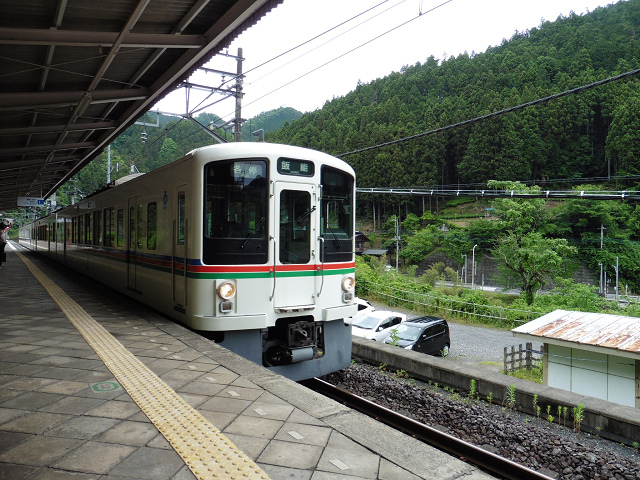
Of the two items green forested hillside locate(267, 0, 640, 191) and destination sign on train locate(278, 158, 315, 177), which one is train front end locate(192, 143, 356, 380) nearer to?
destination sign on train locate(278, 158, 315, 177)

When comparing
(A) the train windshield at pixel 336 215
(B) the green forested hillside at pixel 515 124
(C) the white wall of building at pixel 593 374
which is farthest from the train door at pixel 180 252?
(B) the green forested hillside at pixel 515 124

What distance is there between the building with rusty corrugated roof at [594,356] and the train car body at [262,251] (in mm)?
4255

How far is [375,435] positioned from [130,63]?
7592mm

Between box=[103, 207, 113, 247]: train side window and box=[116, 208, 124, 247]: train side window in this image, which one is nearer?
box=[116, 208, 124, 247]: train side window

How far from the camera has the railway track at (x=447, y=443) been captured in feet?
13.0

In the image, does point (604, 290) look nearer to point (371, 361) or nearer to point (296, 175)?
point (371, 361)

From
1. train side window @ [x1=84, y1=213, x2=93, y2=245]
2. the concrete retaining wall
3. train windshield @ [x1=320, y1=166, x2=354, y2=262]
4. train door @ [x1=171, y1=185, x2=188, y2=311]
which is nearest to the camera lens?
the concrete retaining wall

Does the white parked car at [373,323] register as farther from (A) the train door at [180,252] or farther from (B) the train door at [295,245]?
(A) the train door at [180,252]

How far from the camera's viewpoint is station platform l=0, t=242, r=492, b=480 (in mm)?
2514

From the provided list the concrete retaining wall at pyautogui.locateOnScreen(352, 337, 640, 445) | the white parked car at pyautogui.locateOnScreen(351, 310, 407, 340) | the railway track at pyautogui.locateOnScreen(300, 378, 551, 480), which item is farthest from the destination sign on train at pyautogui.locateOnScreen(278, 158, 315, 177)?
the white parked car at pyautogui.locateOnScreen(351, 310, 407, 340)

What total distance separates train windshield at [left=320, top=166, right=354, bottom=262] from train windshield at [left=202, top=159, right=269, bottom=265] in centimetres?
86

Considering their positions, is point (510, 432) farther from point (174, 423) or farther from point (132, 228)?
point (132, 228)

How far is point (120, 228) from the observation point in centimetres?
875

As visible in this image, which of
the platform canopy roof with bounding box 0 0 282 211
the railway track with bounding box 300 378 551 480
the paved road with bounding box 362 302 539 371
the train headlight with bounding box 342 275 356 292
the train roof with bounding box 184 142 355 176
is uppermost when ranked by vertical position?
the platform canopy roof with bounding box 0 0 282 211
